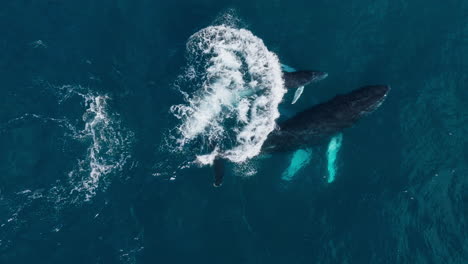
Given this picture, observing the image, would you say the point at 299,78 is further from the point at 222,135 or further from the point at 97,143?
the point at 97,143

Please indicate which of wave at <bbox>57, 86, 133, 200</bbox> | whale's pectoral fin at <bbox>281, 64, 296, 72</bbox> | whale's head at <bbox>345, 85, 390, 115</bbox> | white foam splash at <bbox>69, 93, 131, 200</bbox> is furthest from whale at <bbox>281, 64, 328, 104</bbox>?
white foam splash at <bbox>69, 93, 131, 200</bbox>

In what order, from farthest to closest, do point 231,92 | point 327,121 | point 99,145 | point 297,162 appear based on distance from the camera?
1. point 231,92
2. point 297,162
3. point 327,121
4. point 99,145

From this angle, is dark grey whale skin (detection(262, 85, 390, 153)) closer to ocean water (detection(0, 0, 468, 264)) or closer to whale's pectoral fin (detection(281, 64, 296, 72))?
ocean water (detection(0, 0, 468, 264))

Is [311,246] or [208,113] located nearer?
[311,246]

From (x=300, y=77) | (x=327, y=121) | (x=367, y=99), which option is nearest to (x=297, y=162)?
(x=327, y=121)

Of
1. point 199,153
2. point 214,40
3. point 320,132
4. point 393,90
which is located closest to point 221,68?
point 214,40

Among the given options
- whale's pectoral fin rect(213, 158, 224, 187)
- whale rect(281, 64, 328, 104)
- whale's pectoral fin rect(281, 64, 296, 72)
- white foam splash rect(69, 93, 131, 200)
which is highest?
whale's pectoral fin rect(281, 64, 296, 72)

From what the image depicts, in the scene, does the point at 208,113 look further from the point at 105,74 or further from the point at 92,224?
the point at 92,224

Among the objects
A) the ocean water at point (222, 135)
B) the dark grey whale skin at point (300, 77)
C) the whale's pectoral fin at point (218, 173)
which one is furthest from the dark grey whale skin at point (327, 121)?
the whale's pectoral fin at point (218, 173)
